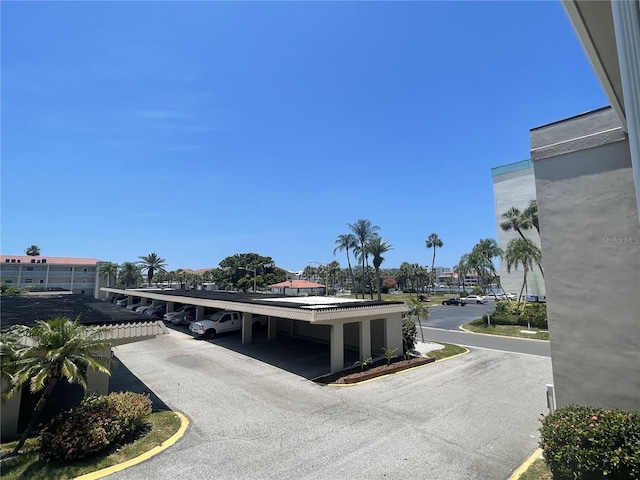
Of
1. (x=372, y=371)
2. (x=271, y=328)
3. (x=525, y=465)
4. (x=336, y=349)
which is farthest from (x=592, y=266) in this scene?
(x=271, y=328)

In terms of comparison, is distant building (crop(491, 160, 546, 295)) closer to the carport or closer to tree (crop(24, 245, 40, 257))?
the carport

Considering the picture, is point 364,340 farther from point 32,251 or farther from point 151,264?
point 32,251

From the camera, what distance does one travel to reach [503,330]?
91.4ft

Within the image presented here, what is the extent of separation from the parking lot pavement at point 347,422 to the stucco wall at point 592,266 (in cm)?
273

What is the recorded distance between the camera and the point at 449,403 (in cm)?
1094

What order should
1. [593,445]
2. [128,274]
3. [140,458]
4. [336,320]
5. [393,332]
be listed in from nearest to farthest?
[593,445]
[140,458]
[336,320]
[393,332]
[128,274]

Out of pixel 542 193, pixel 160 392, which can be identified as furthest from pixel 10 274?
pixel 542 193

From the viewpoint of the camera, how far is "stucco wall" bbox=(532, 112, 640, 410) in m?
6.36

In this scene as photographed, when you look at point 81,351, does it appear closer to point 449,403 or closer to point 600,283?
point 449,403

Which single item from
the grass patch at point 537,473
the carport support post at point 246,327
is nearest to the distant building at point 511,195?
the carport support post at point 246,327

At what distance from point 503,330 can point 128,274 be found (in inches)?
2791

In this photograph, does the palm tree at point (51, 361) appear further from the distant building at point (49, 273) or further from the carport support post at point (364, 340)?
the distant building at point (49, 273)

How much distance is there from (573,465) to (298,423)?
6358mm

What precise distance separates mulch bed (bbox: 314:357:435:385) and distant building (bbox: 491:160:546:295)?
1930 inches
